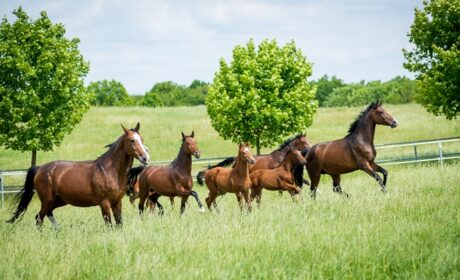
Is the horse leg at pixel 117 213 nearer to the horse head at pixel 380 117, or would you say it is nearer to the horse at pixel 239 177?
the horse at pixel 239 177

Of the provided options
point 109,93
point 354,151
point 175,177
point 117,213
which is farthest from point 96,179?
point 109,93

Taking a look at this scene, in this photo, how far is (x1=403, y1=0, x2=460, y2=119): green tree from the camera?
2377cm

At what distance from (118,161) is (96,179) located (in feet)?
1.80

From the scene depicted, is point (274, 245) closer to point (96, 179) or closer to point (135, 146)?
point (135, 146)

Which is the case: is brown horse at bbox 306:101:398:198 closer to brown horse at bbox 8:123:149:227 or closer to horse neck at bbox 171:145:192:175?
horse neck at bbox 171:145:192:175

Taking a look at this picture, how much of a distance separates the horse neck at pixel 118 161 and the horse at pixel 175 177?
2.57m

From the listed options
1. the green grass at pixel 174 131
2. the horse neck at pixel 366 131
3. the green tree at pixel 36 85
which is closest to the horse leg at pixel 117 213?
Result: the horse neck at pixel 366 131

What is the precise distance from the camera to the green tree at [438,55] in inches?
936

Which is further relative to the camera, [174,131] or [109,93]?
[109,93]

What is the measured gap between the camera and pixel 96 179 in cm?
965

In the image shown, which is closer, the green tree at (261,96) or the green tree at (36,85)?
the green tree at (36,85)

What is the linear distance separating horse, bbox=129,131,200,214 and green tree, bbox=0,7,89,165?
11.0 m

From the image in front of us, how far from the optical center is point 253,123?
984 inches

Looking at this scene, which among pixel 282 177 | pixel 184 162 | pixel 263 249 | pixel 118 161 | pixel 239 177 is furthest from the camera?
pixel 282 177
